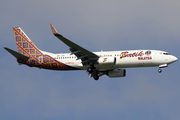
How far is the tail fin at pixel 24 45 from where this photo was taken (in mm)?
65681

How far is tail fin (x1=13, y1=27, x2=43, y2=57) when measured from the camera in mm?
65681

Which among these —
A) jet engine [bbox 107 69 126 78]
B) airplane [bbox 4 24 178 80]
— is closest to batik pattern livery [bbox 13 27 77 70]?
airplane [bbox 4 24 178 80]

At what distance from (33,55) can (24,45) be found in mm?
3608

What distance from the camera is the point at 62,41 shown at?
181ft

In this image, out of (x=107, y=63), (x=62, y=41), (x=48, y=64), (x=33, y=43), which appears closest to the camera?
(x=62, y=41)

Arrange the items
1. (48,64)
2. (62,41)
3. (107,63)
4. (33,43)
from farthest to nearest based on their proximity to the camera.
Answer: (33,43) → (48,64) → (107,63) → (62,41)

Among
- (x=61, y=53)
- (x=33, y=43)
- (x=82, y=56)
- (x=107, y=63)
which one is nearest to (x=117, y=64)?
(x=107, y=63)

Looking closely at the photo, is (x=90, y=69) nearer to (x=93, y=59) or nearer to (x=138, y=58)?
(x=93, y=59)

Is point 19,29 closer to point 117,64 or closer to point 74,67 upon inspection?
point 74,67

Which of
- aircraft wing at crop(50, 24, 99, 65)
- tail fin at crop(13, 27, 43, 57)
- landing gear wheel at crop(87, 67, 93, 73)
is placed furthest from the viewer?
tail fin at crop(13, 27, 43, 57)

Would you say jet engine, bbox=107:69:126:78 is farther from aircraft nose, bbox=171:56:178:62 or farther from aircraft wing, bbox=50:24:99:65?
aircraft nose, bbox=171:56:178:62

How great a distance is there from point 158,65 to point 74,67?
47.9 ft

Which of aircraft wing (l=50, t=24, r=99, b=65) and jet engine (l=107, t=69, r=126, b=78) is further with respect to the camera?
jet engine (l=107, t=69, r=126, b=78)

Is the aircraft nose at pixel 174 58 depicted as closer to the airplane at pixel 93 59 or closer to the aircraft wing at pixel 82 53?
the airplane at pixel 93 59
